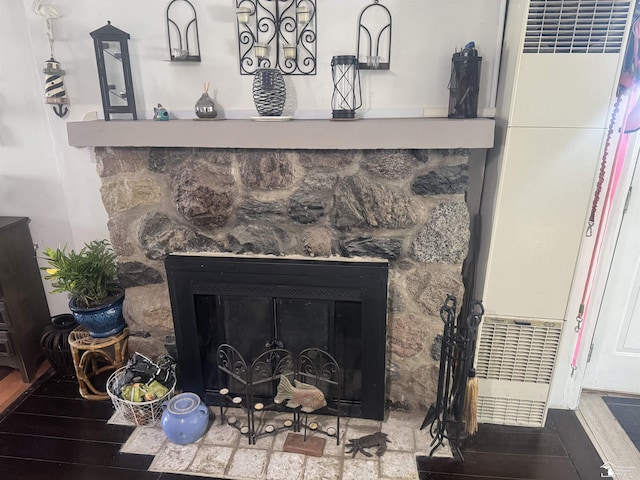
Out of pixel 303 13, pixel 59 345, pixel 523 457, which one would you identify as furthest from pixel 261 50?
pixel 523 457

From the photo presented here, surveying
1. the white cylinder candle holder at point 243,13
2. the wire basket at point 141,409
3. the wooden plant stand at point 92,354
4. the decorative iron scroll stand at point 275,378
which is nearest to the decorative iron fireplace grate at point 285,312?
the decorative iron scroll stand at point 275,378

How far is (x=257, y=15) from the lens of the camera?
176 centimetres

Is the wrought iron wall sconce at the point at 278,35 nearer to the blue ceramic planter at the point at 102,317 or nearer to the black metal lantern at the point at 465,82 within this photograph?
the black metal lantern at the point at 465,82

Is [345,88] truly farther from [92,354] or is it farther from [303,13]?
[92,354]

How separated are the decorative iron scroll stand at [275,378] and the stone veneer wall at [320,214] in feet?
0.98

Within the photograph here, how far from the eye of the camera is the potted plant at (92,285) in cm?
193

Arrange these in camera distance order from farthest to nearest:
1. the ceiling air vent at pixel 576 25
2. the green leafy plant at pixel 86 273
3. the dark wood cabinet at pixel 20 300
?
the dark wood cabinet at pixel 20 300 < the green leafy plant at pixel 86 273 < the ceiling air vent at pixel 576 25

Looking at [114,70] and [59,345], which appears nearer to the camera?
[114,70]

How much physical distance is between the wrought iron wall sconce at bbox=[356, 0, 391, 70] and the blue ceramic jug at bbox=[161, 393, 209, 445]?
155 centimetres

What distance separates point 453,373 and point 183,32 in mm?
1771

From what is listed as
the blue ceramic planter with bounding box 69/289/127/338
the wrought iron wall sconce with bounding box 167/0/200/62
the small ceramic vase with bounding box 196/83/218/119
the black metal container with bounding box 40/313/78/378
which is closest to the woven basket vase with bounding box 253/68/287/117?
the small ceramic vase with bounding box 196/83/218/119

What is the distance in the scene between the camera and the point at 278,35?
176cm

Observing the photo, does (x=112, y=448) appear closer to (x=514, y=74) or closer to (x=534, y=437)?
(x=534, y=437)

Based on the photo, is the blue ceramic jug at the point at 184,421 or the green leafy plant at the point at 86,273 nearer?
the blue ceramic jug at the point at 184,421
